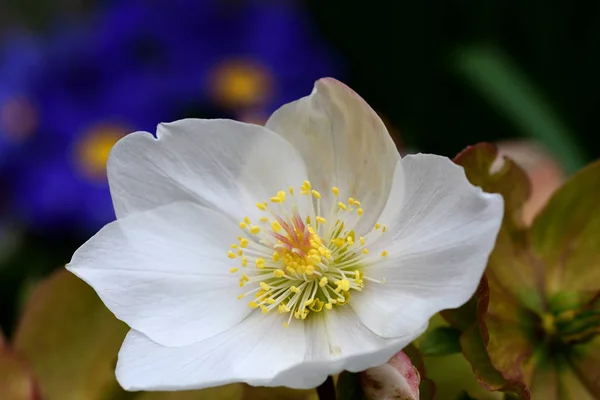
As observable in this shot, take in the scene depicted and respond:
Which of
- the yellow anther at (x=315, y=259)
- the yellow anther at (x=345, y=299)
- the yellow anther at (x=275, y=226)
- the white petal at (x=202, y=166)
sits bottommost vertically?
the yellow anther at (x=345, y=299)

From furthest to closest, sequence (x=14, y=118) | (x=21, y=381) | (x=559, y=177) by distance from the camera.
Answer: (x=14, y=118), (x=559, y=177), (x=21, y=381)

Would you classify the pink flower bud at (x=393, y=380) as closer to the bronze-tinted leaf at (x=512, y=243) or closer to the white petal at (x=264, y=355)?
the white petal at (x=264, y=355)

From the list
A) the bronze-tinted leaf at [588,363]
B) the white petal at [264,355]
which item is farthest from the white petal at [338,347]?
the bronze-tinted leaf at [588,363]

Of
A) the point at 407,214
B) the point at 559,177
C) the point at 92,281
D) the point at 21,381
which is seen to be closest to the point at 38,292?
the point at 21,381

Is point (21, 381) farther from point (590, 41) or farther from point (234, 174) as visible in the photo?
point (590, 41)

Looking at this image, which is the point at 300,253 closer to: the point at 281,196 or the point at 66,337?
the point at 281,196
